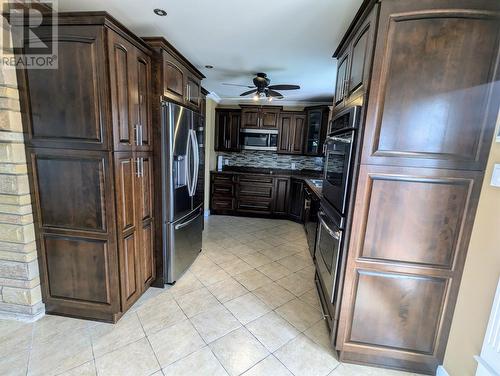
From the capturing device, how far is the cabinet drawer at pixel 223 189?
4.77 m

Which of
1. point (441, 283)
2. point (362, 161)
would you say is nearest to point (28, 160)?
point (362, 161)

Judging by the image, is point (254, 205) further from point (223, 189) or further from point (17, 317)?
point (17, 317)

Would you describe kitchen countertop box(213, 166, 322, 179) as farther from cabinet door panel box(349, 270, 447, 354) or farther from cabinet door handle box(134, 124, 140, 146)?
cabinet door panel box(349, 270, 447, 354)

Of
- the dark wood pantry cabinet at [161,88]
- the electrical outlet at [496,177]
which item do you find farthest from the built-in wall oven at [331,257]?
the dark wood pantry cabinet at [161,88]

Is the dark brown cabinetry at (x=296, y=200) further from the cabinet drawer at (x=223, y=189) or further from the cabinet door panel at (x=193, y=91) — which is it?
the cabinet door panel at (x=193, y=91)

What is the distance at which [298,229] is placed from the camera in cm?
423

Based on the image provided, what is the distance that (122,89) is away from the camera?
170 cm

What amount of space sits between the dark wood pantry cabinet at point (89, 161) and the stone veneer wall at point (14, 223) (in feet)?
0.16

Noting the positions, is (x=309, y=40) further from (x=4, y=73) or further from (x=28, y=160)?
(x=28, y=160)

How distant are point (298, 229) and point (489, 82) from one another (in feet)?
10.8

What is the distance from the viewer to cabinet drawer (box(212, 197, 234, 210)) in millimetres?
4836

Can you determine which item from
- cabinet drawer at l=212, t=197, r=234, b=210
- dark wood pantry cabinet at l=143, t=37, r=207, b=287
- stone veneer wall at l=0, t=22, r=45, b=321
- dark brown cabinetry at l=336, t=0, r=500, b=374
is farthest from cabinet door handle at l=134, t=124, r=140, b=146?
cabinet drawer at l=212, t=197, r=234, b=210

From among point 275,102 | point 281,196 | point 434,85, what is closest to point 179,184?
point 434,85

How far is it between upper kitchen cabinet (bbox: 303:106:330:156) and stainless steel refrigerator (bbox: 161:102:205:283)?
2.57 metres
